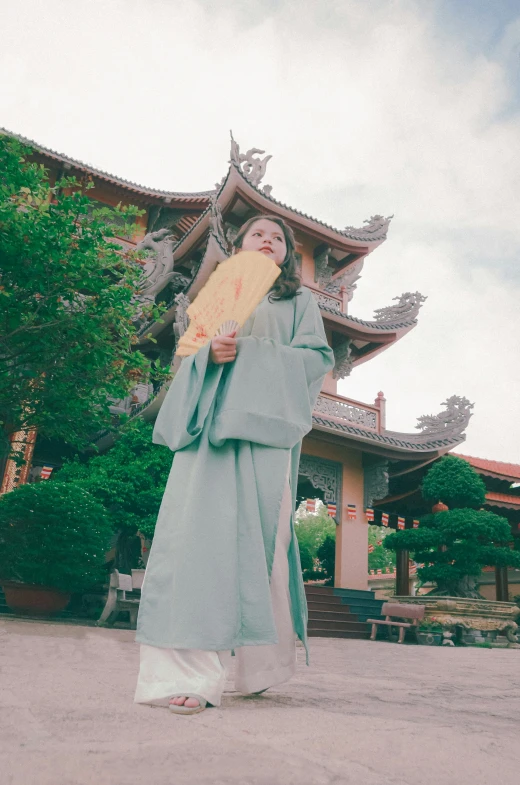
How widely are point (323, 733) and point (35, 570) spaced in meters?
6.30

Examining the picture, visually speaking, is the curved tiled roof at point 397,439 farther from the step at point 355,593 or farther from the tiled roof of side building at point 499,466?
the tiled roof of side building at point 499,466

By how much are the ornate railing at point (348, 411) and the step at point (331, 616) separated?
3.81m

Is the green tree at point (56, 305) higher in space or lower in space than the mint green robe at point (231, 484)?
higher

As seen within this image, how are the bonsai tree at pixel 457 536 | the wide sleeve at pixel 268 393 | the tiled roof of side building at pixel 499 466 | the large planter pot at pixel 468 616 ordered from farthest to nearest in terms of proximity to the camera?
1. the tiled roof of side building at pixel 499 466
2. the bonsai tree at pixel 457 536
3. the large planter pot at pixel 468 616
4. the wide sleeve at pixel 268 393

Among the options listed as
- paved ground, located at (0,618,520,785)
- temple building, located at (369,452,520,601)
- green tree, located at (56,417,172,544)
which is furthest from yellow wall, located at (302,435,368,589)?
paved ground, located at (0,618,520,785)

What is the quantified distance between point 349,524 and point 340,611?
2.19 meters

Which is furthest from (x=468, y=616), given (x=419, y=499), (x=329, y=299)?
(x=329, y=299)

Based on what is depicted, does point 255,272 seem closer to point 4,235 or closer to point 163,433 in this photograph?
point 163,433

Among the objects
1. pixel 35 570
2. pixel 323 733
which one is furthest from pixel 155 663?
pixel 35 570

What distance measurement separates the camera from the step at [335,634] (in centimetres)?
921

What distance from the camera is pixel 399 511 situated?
637 inches

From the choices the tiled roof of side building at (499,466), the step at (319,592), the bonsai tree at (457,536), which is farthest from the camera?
the tiled roof of side building at (499,466)

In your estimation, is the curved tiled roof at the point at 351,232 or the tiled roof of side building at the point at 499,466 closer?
the curved tiled roof at the point at 351,232

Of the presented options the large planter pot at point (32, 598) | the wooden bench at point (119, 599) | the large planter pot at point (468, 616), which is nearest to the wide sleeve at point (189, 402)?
the wooden bench at point (119, 599)
